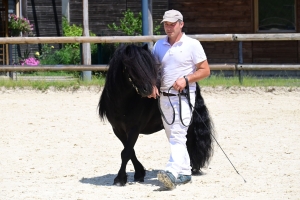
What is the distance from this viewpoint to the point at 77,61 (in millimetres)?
17828

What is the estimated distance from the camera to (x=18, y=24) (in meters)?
18.5

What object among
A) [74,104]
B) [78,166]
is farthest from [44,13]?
[78,166]

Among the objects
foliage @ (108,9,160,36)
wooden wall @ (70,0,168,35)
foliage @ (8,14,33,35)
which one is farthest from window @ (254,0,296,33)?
foliage @ (8,14,33,35)

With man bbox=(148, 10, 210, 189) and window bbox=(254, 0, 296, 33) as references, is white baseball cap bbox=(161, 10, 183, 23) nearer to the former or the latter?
man bbox=(148, 10, 210, 189)

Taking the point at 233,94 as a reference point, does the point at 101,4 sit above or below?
above

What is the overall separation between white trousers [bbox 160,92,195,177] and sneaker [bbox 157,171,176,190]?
6cm

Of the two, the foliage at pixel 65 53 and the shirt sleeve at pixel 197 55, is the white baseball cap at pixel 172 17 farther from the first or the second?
the foliage at pixel 65 53

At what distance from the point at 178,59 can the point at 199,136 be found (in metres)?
1.07

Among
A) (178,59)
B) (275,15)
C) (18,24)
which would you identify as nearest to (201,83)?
(275,15)

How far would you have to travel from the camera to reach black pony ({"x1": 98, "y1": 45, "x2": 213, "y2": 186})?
653 centimetres

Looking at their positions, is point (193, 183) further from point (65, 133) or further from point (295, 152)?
point (65, 133)

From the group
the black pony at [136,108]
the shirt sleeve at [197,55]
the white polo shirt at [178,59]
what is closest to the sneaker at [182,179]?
the black pony at [136,108]

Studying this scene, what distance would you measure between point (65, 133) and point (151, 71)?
386cm

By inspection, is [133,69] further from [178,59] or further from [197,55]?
[197,55]
